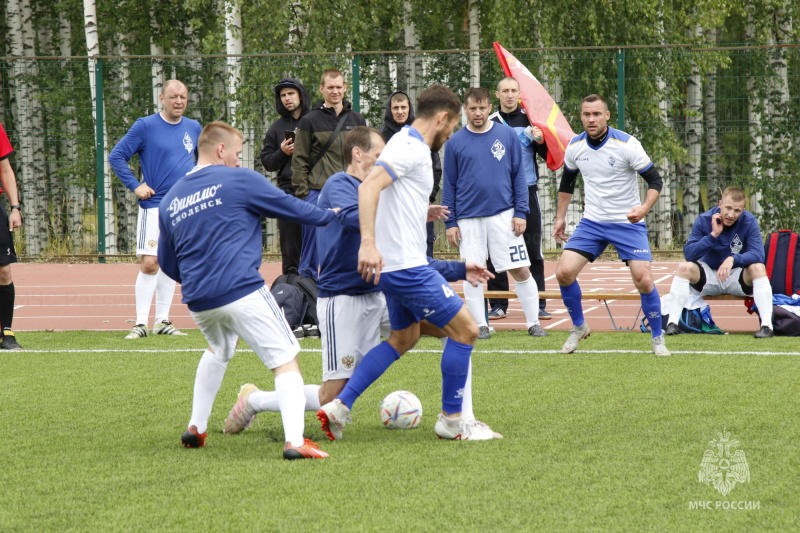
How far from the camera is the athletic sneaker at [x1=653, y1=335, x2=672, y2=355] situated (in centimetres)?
806

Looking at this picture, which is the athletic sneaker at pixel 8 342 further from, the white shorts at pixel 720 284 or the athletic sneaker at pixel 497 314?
the white shorts at pixel 720 284

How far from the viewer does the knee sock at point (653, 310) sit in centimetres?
816

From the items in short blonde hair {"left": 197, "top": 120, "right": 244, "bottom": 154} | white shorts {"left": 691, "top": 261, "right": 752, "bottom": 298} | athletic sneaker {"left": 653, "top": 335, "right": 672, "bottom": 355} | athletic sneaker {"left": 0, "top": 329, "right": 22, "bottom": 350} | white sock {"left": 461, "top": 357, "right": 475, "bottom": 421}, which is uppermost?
short blonde hair {"left": 197, "top": 120, "right": 244, "bottom": 154}

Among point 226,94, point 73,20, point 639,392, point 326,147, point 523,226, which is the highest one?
point 73,20

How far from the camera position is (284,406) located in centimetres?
492

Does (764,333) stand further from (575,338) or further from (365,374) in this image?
(365,374)

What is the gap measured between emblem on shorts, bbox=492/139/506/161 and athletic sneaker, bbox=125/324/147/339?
12.0ft

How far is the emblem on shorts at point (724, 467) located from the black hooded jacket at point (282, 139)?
571 centimetres

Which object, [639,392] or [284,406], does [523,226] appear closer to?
[639,392]

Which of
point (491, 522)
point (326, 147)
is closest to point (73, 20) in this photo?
point (326, 147)

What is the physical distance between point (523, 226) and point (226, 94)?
27.4 feet

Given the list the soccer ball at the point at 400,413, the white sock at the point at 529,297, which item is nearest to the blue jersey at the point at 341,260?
the soccer ball at the point at 400,413

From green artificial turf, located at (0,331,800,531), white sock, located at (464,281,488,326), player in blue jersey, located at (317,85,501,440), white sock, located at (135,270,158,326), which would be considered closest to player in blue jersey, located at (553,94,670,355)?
green artificial turf, located at (0,331,800,531)

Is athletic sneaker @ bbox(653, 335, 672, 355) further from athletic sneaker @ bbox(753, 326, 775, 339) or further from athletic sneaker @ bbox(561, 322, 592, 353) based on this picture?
athletic sneaker @ bbox(753, 326, 775, 339)
